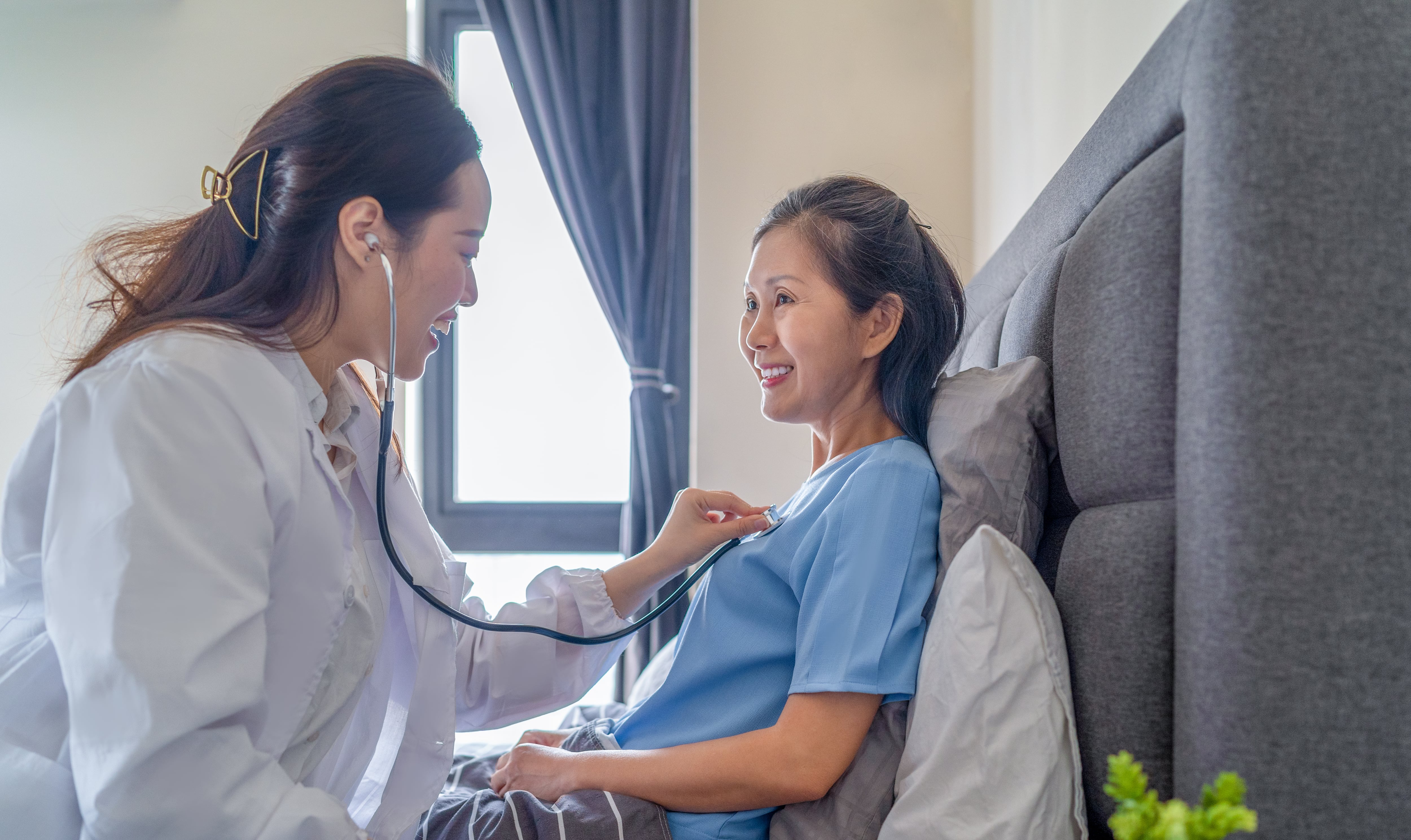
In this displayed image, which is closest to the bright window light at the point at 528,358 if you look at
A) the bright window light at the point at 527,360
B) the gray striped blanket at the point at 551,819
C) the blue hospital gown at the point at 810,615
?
the bright window light at the point at 527,360

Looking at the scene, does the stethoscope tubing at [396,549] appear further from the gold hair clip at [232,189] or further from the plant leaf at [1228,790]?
the plant leaf at [1228,790]

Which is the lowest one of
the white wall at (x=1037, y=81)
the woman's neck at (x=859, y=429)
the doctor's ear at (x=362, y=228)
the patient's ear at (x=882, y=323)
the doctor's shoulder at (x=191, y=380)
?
the woman's neck at (x=859, y=429)

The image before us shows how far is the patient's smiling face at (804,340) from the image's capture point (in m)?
1.21

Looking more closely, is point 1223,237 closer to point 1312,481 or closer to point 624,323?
point 1312,481

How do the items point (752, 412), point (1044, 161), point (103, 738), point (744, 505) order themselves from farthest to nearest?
point (752, 412), point (1044, 161), point (744, 505), point (103, 738)

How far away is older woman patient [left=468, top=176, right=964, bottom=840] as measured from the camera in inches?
37.4

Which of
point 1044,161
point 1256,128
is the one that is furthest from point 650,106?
point 1256,128

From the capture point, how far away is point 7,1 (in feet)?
8.36

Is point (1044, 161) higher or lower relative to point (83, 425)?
higher

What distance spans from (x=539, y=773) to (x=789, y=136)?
1.88m

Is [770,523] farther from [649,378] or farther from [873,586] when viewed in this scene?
[649,378]

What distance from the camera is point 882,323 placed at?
1.21 m

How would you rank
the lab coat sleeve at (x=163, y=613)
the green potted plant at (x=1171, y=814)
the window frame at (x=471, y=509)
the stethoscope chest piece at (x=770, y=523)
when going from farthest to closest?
the window frame at (x=471, y=509)
the stethoscope chest piece at (x=770, y=523)
the lab coat sleeve at (x=163, y=613)
the green potted plant at (x=1171, y=814)

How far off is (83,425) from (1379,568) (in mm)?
1079
